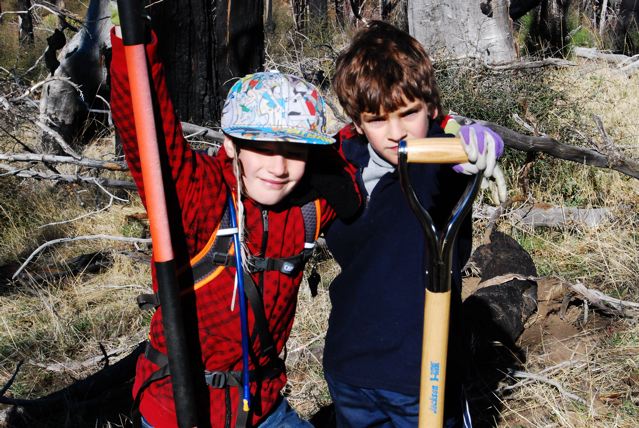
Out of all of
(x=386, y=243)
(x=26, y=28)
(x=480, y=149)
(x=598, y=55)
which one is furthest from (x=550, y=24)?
(x=480, y=149)

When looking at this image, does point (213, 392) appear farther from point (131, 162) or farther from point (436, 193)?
point (436, 193)

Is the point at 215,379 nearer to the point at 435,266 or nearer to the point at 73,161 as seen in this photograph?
the point at 435,266

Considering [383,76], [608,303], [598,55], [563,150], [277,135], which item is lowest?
[608,303]

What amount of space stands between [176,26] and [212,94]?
515 millimetres

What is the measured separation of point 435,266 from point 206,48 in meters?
3.46

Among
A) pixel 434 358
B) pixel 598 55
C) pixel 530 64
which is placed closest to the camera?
pixel 434 358

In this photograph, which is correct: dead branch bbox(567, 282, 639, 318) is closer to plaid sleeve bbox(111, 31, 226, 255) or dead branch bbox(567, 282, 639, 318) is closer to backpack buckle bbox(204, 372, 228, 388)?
backpack buckle bbox(204, 372, 228, 388)

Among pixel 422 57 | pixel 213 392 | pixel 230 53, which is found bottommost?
pixel 213 392

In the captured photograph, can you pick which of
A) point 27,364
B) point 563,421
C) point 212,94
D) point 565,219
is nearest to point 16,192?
point 212,94

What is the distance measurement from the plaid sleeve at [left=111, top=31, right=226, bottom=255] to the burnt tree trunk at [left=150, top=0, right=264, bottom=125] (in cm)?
284

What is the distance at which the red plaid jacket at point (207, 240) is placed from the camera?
1.91 metres

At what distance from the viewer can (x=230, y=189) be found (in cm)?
211

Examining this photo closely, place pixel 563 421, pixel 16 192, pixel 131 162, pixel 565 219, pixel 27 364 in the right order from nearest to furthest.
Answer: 1. pixel 131 162
2. pixel 563 421
3. pixel 27 364
4. pixel 565 219
5. pixel 16 192

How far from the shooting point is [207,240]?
2.09 metres
